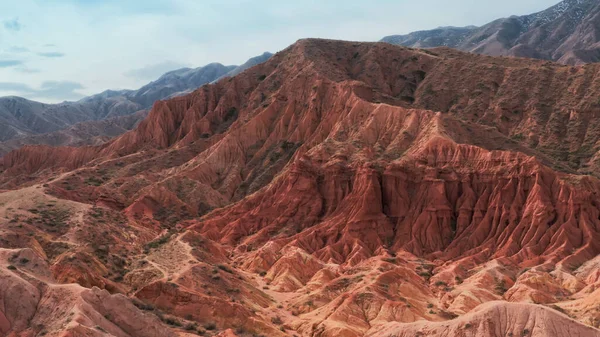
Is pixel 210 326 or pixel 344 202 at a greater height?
pixel 210 326

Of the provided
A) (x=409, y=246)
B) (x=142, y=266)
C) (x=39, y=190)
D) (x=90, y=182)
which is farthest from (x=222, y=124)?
(x=142, y=266)

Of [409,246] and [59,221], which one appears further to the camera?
[409,246]

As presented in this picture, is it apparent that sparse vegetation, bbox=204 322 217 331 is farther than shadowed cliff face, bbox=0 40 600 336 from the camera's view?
No

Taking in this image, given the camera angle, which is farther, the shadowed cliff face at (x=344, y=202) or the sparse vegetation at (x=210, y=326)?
the shadowed cliff face at (x=344, y=202)

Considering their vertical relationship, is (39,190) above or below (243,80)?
below

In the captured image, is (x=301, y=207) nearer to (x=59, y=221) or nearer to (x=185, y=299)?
(x=59, y=221)

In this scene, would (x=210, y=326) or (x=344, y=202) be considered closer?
(x=210, y=326)

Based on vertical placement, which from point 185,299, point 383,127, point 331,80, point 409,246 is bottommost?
point 409,246

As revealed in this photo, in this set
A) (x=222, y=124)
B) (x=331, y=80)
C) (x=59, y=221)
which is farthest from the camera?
(x=222, y=124)
